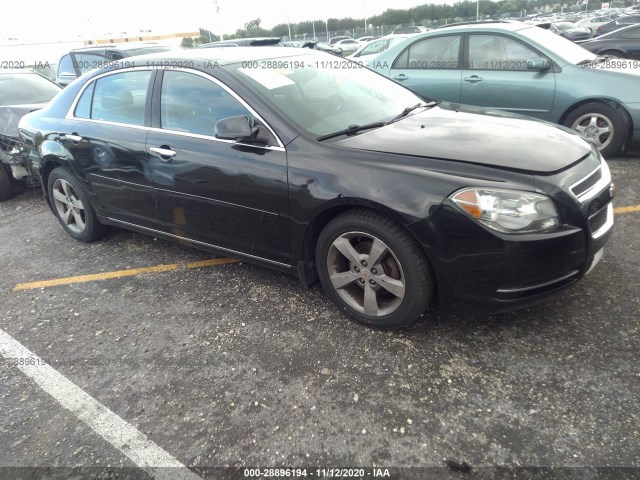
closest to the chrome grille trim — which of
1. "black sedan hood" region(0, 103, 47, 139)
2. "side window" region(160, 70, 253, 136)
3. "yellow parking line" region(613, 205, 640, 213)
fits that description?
"yellow parking line" region(613, 205, 640, 213)

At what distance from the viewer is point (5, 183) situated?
5.85 meters

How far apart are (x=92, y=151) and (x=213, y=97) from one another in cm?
133

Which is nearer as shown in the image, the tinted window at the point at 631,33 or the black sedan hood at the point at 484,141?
the black sedan hood at the point at 484,141

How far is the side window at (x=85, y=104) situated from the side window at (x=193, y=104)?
3.25ft

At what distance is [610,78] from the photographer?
16.4 feet

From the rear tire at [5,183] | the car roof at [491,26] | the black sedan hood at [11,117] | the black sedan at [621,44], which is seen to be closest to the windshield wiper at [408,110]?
the car roof at [491,26]

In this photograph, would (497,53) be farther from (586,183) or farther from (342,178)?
(342,178)

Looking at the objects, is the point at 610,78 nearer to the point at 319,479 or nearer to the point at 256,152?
the point at 256,152

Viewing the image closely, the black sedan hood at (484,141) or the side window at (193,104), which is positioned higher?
the side window at (193,104)

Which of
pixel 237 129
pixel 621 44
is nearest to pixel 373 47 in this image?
pixel 621 44

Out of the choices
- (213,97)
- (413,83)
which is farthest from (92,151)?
(413,83)

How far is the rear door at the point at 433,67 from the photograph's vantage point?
5.88 meters

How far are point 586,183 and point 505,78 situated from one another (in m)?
3.50

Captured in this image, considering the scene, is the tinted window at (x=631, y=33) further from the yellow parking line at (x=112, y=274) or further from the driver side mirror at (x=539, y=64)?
the yellow parking line at (x=112, y=274)
